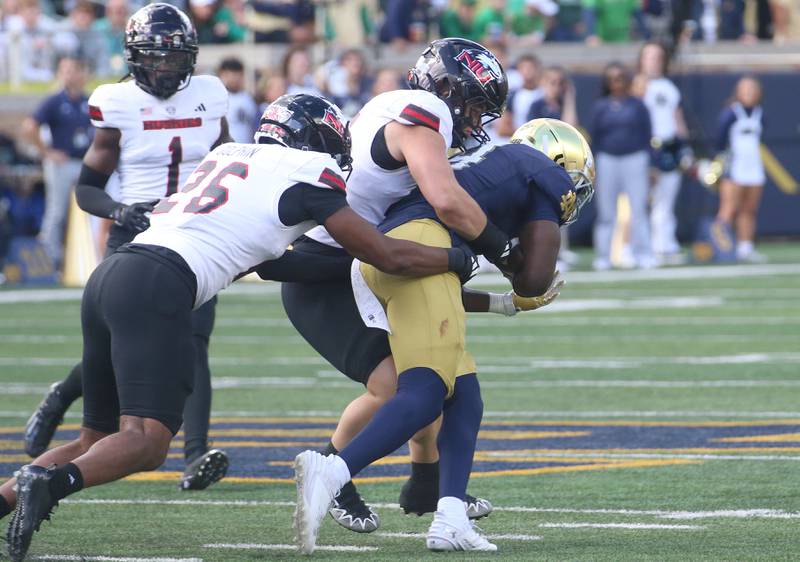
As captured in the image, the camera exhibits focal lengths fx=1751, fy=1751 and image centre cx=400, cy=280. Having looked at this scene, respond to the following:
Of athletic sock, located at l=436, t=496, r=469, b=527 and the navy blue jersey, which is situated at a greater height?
the navy blue jersey

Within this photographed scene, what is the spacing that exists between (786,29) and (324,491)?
2025 cm

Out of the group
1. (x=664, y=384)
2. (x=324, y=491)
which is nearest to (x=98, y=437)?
(x=324, y=491)

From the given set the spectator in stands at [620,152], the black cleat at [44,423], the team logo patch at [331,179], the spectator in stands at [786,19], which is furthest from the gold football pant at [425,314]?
the spectator in stands at [786,19]

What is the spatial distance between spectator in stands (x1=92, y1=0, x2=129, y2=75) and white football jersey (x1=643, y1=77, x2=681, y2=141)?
5.52 metres

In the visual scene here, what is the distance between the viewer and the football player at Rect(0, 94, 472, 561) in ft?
15.9

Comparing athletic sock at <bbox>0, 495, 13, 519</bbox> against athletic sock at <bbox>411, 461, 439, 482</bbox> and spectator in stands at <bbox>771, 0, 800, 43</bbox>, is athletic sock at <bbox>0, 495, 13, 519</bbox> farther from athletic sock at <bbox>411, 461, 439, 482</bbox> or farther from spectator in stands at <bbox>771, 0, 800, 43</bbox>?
spectator in stands at <bbox>771, 0, 800, 43</bbox>

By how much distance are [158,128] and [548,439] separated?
6.88ft

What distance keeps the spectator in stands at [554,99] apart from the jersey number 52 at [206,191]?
438 inches

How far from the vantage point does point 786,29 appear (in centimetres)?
2381

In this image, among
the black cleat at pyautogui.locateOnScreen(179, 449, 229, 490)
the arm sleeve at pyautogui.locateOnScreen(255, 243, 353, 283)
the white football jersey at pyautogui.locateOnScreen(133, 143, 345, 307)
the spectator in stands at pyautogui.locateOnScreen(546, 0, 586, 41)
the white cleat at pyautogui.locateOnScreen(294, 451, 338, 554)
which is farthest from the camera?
the spectator in stands at pyautogui.locateOnScreen(546, 0, 586, 41)

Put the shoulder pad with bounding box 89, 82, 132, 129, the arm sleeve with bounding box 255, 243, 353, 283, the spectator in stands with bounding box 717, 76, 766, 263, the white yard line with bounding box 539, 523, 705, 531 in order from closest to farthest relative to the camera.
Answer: the white yard line with bounding box 539, 523, 705, 531 → the arm sleeve with bounding box 255, 243, 353, 283 → the shoulder pad with bounding box 89, 82, 132, 129 → the spectator in stands with bounding box 717, 76, 766, 263

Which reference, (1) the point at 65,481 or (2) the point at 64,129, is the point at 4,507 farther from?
(2) the point at 64,129

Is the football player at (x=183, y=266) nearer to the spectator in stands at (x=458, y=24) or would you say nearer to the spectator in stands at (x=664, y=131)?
the spectator in stands at (x=664, y=131)

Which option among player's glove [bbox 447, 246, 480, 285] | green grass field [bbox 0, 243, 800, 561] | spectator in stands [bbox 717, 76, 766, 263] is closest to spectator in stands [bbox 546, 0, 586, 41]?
spectator in stands [bbox 717, 76, 766, 263]
